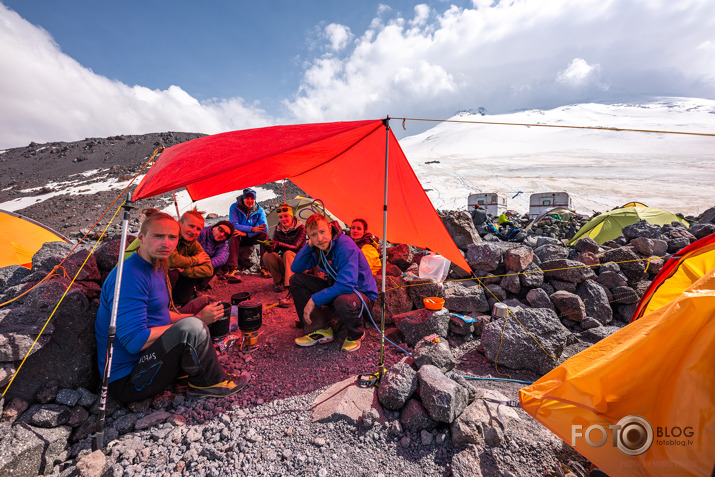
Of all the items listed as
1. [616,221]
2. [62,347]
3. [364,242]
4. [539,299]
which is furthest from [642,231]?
[62,347]

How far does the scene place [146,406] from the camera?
2.34 m

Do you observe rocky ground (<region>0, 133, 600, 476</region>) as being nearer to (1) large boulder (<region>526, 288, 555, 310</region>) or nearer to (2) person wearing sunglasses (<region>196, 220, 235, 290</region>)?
(1) large boulder (<region>526, 288, 555, 310</region>)

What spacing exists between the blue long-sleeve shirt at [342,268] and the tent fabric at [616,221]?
718 centimetres

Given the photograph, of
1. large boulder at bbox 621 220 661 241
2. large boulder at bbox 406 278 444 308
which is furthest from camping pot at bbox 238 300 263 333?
large boulder at bbox 621 220 661 241

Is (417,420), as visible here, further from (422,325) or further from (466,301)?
(466,301)

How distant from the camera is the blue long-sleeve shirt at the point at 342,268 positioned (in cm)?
310

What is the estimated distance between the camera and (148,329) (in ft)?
7.04

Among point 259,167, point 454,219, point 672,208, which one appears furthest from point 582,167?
point 259,167

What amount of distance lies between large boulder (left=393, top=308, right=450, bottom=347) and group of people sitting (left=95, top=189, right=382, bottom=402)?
1.64 feet

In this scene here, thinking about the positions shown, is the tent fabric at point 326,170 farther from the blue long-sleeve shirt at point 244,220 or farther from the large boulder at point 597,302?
the large boulder at point 597,302

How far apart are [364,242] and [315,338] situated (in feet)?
5.83

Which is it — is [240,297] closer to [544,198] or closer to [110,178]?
[544,198]

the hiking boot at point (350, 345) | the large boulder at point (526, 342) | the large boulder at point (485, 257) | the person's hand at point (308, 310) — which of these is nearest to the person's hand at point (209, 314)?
the person's hand at point (308, 310)

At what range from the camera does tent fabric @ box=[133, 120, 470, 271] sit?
288 centimetres
